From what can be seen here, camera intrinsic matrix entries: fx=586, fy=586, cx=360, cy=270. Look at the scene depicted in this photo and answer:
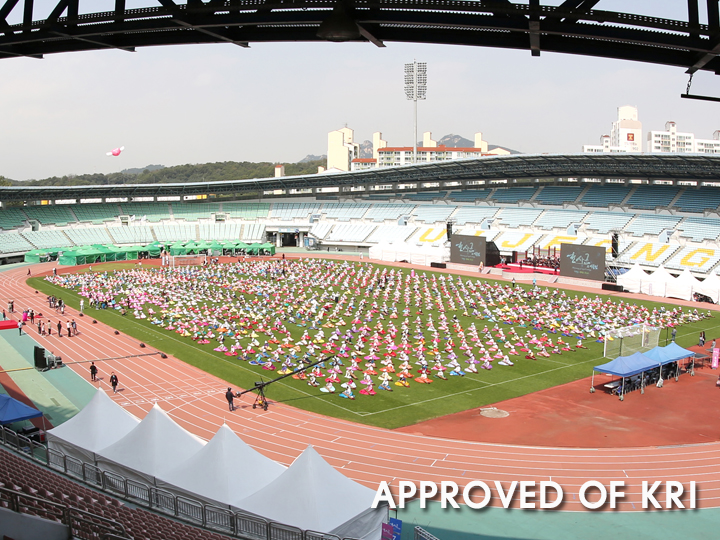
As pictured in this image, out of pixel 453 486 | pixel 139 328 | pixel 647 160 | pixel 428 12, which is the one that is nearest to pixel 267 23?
pixel 428 12

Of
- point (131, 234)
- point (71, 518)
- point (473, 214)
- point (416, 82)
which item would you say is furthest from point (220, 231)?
point (71, 518)

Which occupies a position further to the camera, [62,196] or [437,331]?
[62,196]

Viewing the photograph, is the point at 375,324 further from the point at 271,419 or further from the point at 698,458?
the point at 698,458

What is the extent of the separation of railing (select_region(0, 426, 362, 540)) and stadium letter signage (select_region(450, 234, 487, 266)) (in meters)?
45.2

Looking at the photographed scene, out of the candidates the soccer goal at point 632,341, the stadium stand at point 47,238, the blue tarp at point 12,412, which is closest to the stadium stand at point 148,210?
the stadium stand at point 47,238

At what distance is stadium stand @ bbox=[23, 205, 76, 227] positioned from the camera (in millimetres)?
73125

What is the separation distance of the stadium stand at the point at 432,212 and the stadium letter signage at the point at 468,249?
14255 millimetres

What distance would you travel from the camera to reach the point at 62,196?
76688mm

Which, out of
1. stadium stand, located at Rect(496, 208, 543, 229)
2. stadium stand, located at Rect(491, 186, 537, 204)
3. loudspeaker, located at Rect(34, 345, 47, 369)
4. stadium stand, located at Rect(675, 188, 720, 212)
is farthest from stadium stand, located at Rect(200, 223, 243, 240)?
loudspeaker, located at Rect(34, 345, 47, 369)

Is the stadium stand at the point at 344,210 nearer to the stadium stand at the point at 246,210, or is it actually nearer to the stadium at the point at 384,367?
the stadium stand at the point at 246,210

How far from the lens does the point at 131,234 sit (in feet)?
257

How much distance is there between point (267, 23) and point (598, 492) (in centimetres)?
1346

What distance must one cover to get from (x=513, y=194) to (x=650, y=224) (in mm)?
→ 17518

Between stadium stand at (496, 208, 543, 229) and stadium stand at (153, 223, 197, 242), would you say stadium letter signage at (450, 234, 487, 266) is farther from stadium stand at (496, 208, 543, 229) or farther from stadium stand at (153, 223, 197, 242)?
stadium stand at (153, 223, 197, 242)
